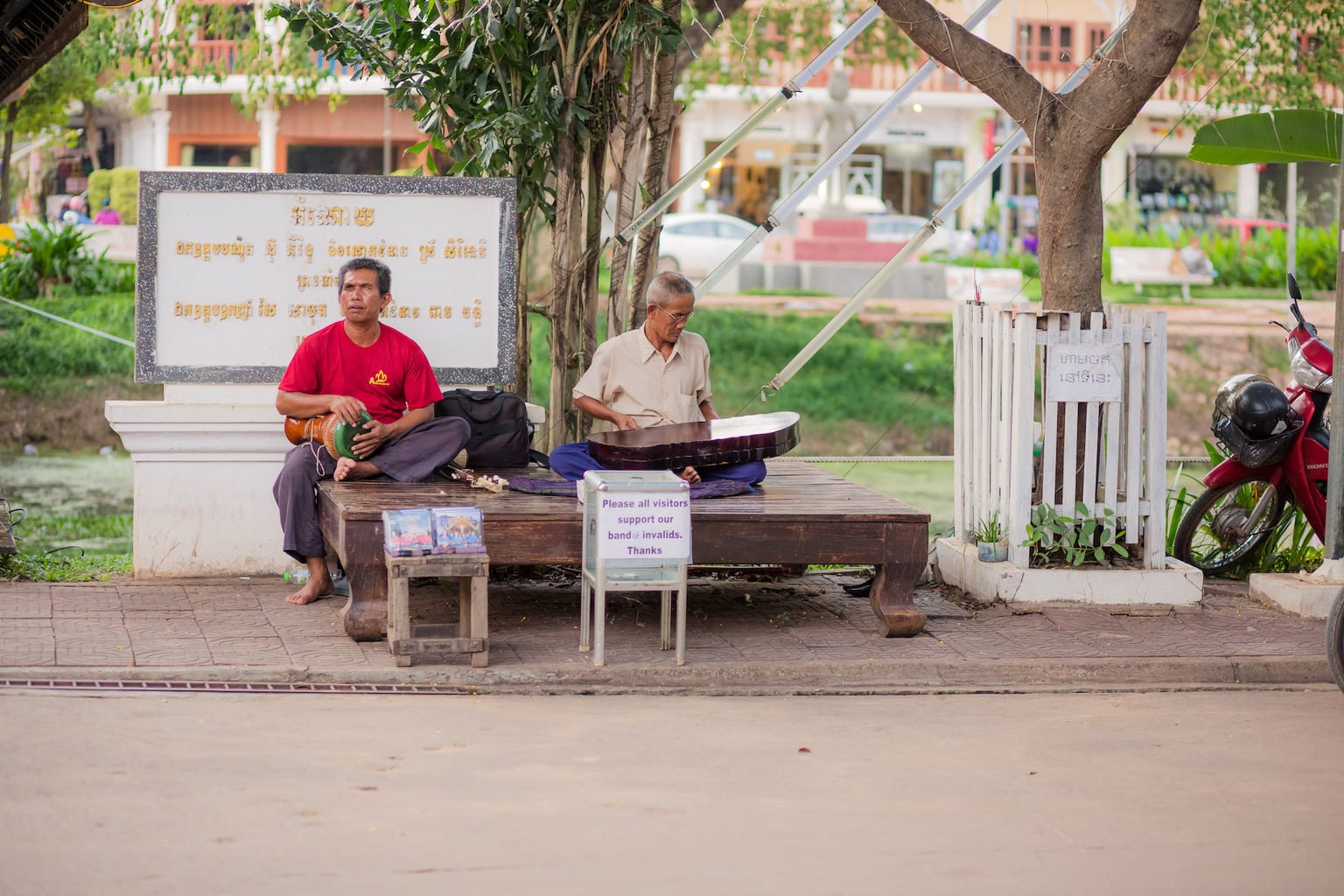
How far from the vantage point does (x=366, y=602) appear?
583 centimetres

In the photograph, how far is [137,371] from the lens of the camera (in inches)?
275

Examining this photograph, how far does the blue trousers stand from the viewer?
6.53 metres

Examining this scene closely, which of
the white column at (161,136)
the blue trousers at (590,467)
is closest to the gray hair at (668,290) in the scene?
the blue trousers at (590,467)

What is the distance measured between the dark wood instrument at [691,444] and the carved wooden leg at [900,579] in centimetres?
71

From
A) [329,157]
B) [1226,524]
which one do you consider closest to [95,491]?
[1226,524]

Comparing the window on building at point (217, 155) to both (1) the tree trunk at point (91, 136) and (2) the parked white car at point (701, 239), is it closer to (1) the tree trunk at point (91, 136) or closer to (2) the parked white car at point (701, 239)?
(1) the tree trunk at point (91, 136)

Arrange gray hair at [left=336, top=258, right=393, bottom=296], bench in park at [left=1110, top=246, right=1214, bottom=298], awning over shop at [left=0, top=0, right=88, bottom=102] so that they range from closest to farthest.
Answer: gray hair at [left=336, top=258, right=393, bottom=296] → awning over shop at [left=0, top=0, right=88, bottom=102] → bench in park at [left=1110, top=246, right=1214, bottom=298]

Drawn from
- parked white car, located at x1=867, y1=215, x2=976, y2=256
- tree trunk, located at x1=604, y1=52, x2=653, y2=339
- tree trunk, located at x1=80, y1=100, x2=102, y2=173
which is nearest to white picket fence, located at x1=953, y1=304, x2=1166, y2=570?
tree trunk, located at x1=604, y1=52, x2=653, y2=339

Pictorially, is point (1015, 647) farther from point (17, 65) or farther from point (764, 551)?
point (17, 65)

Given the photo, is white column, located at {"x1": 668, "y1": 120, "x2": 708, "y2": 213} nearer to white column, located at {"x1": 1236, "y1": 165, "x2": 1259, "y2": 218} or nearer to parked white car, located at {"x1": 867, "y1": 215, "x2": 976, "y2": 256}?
parked white car, located at {"x1": 867, "y1": 215, "x2": 976, "y2": 256}

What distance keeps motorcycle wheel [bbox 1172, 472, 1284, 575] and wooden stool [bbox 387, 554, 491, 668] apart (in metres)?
3.70

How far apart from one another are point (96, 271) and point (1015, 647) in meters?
14.9

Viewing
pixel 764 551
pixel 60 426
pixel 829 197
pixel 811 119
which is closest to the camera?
pixel 764 551

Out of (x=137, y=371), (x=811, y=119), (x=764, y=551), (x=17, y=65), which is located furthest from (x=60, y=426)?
(x=811, y=119)
